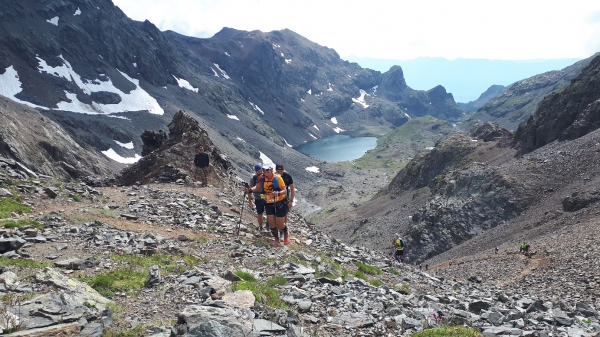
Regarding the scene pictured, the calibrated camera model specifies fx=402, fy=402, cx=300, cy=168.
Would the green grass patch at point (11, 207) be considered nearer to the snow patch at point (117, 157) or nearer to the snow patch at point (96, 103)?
the snow patch at point (117, 157)

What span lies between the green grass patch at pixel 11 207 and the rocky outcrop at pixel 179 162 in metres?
14.2

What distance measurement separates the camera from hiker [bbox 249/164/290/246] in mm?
18562

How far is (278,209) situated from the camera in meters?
18.9

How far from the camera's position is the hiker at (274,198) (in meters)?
18.6

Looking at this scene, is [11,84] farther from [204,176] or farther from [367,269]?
[367,269]

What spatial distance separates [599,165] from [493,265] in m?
28.8

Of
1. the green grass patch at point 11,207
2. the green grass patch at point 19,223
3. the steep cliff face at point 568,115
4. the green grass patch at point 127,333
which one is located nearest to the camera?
the green grass patch at point 127,333

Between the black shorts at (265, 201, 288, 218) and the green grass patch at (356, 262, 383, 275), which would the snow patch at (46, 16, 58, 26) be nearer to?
the black shorts at (265, 201, 288, 218)

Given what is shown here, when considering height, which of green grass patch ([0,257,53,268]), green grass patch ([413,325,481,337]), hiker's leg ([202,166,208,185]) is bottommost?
green grass patch ([413,325,481,337])

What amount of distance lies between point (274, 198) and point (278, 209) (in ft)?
2.00

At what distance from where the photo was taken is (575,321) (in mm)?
11648

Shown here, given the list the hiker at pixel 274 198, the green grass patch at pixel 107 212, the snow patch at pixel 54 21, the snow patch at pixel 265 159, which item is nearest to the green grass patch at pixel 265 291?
the hiker at pixel 274 198

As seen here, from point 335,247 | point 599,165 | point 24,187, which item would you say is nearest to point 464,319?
point 335,247

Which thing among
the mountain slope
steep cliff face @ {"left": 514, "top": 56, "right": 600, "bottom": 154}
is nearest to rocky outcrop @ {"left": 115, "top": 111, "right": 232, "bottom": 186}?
the mountain slope
